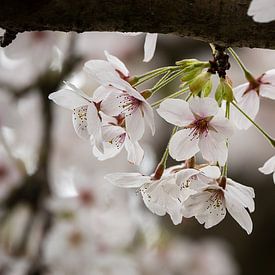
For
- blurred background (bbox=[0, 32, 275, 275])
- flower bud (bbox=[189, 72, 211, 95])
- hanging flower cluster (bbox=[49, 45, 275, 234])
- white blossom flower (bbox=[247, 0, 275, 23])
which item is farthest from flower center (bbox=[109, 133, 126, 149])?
blurred background (bbox=[0, 32, 275, 275])

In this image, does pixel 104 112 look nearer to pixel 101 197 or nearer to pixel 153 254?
pixel 101 197

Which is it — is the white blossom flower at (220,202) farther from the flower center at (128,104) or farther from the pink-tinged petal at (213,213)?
the flower center at (128,104)

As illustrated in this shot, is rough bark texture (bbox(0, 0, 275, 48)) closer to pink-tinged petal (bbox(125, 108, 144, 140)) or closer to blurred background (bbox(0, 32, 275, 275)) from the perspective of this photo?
pink-tinged petal (bbox(125, 108, 144, 140))

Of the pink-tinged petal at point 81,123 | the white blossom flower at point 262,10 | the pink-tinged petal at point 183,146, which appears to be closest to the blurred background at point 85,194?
the pink-tinged petal at point 81,123

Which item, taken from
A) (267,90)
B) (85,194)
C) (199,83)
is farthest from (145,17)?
(85,194)

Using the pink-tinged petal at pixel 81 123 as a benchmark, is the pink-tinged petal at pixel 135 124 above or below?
above

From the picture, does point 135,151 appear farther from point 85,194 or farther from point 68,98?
point 85,194
